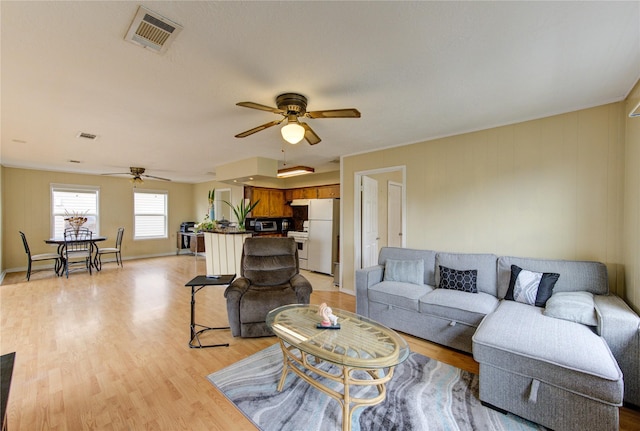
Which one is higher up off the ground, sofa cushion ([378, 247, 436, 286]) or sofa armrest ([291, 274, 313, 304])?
sofa cushion ([378, 247, 436, 286])

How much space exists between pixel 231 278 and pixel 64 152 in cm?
411

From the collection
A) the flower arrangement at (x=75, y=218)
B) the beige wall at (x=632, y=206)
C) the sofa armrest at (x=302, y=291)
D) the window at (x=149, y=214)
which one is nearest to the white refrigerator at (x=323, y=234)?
the sofa armrest at (x=302, y=291)

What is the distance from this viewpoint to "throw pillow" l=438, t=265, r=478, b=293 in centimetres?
294

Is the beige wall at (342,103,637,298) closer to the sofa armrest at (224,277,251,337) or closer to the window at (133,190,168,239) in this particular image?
the sofa armrest at (224,277,251,337)

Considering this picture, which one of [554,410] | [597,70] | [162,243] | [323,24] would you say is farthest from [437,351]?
[162,243]

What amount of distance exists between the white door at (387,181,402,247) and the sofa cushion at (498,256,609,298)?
9.76 ft

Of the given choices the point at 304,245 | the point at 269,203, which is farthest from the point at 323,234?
the point at 269,203

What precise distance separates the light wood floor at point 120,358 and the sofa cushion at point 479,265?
0.82 meters

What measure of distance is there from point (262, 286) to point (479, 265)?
8.50 feet

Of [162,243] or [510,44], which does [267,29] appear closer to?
[510,44]

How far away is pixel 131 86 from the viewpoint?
221 cm

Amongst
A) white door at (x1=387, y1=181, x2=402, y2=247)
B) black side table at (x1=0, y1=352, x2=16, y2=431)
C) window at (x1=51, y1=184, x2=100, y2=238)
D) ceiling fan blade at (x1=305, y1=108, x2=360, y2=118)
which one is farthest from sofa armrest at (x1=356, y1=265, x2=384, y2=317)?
window at (x1=51, y1=184, x2=100, y2=238)

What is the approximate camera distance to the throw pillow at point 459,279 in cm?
294

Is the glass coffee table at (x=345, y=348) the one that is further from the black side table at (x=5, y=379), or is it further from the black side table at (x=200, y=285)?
the black side table at (x=5, y=379)
